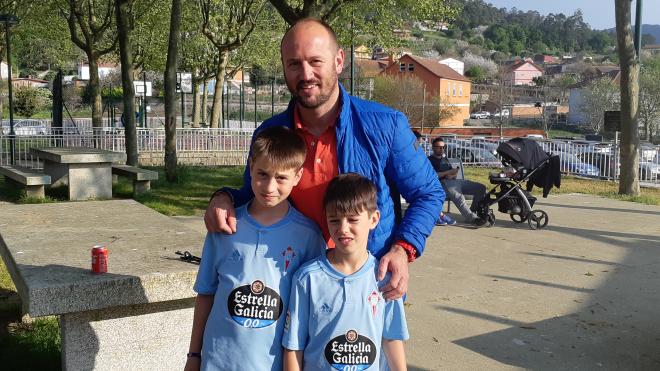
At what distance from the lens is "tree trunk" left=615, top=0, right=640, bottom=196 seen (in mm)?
15094

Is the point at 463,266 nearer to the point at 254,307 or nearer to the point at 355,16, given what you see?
the point at 254,307

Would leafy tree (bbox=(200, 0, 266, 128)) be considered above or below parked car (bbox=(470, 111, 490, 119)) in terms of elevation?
above

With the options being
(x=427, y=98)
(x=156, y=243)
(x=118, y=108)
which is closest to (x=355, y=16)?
(x=156, y=243)

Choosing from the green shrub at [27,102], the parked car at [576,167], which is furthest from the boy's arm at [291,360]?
the green shrub at [27,102]

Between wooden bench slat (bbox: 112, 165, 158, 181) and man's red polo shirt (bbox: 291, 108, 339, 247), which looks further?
wooden bench slat (bbox: 112, 165, 158, 181)

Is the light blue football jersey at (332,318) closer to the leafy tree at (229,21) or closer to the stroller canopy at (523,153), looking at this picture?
the stroller canopy at (523,153)

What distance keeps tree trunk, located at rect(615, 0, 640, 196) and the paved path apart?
4.60 m

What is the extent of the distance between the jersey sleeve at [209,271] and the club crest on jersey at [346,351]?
1.65 ft

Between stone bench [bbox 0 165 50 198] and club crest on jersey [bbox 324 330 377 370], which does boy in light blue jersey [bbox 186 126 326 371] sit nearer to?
club crest on jersey [bbox 324 330 377 370]

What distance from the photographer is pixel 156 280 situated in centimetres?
353

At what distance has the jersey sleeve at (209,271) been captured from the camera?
8.46 ft

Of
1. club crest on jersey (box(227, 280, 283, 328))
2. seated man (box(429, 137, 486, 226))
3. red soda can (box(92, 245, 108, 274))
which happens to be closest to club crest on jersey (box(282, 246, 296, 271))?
club crest on jersey (box(227, 280, 283, 328))


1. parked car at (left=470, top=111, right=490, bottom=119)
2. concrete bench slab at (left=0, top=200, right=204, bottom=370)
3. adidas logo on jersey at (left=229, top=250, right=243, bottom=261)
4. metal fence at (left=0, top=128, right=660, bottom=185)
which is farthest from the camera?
parked car at (left=470, top=111, right=490, bottom=119)

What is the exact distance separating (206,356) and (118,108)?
5119 cm
